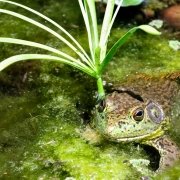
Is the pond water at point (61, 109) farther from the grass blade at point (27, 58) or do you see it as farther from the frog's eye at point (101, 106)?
the grass blade at point (27, 58)

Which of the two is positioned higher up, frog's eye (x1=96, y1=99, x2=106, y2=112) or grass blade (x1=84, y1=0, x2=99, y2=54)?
grass blade (x1=84, y1=0, x2=99, y2=54)

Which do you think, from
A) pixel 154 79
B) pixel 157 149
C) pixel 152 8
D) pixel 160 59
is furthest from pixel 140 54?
pixel 157 149

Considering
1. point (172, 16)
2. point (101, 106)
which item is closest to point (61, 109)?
point (101, 106)

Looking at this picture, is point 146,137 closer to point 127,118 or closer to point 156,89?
point 127,118

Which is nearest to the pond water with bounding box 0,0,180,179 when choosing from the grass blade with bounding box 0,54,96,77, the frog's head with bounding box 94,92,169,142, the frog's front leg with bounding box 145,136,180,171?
the frog's front leg with bounding box 145,136,180,171

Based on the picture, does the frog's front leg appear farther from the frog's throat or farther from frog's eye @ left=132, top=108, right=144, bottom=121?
frog's eye @ left=132, top=108, right=144, bottom=121
